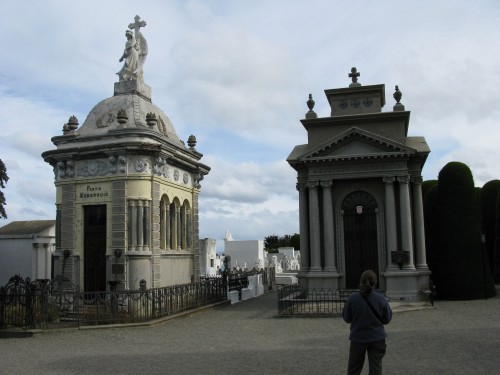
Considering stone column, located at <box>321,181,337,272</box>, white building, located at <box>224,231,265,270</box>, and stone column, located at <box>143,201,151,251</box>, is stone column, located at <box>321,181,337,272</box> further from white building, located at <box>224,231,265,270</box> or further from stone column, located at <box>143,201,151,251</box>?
white building, located at <box>224,231,265,270</box>

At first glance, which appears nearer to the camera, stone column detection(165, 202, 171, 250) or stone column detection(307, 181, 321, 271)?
stone column detection(165, 202, 171, 250)

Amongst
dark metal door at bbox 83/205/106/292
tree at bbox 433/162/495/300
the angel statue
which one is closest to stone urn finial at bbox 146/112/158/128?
the angel statue

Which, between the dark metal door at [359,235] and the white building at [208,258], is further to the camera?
the white building at [208,258]

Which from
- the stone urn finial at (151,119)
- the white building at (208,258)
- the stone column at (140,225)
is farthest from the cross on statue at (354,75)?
the white building at (208,258)

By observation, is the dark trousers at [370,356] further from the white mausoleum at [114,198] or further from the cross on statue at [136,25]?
the cross on statue at [136,25]

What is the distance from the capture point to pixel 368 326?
21.9ft

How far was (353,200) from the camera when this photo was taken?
69.1 feet

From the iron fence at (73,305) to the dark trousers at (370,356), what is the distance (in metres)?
9.31

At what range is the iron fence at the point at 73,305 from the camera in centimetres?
1392

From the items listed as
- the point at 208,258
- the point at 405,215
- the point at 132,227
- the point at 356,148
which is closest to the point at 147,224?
the point at 132,227

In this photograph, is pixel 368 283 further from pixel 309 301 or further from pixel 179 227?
pixel 179 227

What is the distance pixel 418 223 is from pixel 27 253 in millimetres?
20819

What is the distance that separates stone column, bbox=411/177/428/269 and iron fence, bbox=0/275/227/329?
922 cm

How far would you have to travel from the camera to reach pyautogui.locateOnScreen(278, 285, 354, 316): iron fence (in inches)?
671
